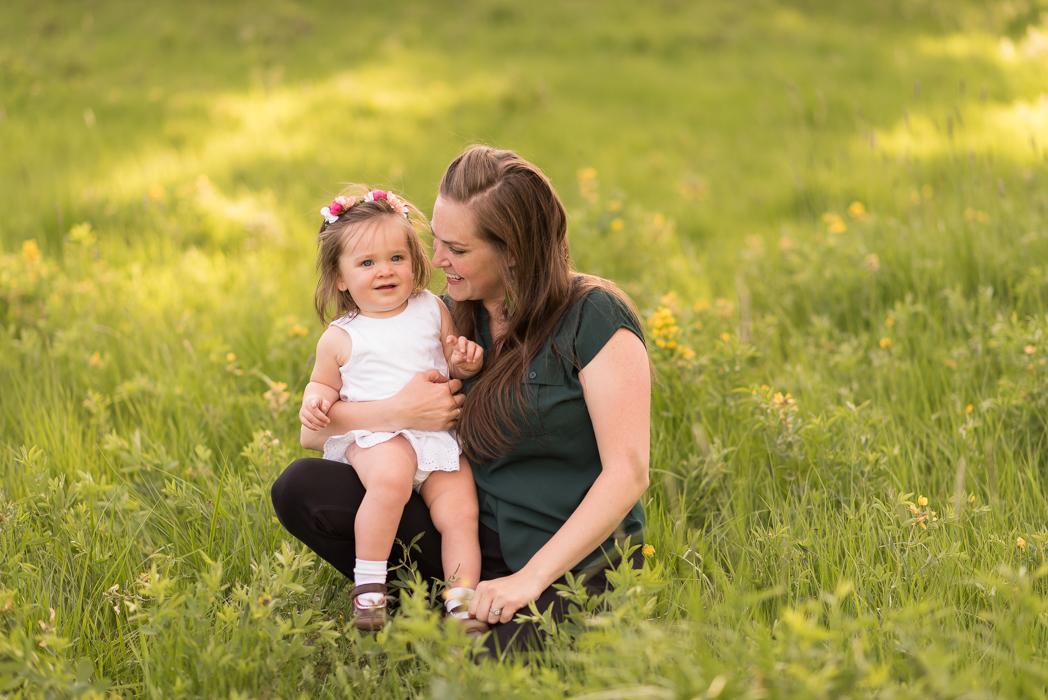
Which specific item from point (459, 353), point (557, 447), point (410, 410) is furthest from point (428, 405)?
point (557, 447)

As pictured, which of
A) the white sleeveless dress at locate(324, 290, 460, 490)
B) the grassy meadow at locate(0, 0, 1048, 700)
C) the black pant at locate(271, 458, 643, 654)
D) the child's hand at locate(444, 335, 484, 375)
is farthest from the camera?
the white sleeveless dress at locate(324, 290, 460, 490)

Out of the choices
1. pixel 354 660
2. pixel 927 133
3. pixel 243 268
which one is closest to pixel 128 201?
pixel 243 268

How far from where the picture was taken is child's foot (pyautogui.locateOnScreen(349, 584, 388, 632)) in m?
2.11

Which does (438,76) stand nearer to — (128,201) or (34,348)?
(128,201)

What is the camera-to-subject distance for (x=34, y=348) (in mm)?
3709

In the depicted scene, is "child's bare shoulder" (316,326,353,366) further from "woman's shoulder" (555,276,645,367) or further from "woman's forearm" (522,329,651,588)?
"woman's forearm" (522,329,651,588)

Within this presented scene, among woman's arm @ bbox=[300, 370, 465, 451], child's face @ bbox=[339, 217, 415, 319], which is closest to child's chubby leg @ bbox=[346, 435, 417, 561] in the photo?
woman's arm @ bbox=[300, 370, 465, 451]

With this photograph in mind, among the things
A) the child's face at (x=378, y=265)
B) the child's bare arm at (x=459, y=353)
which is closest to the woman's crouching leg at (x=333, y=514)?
the child's bare arm at (x=459, y=353)

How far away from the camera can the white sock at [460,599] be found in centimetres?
211

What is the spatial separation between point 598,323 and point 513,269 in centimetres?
33

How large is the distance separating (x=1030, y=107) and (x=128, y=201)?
7651 mm

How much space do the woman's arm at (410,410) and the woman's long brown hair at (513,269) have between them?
0.23 ft

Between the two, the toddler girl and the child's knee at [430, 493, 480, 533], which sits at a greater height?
the toddler girl

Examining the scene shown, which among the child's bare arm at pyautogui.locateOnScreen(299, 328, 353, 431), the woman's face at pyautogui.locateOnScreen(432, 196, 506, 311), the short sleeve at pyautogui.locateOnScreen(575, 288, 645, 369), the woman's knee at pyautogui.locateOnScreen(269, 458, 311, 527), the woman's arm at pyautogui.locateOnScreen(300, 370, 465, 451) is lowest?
the woman's knee at pyautogui.locateOnScreen(269, 458, 311, 527)
